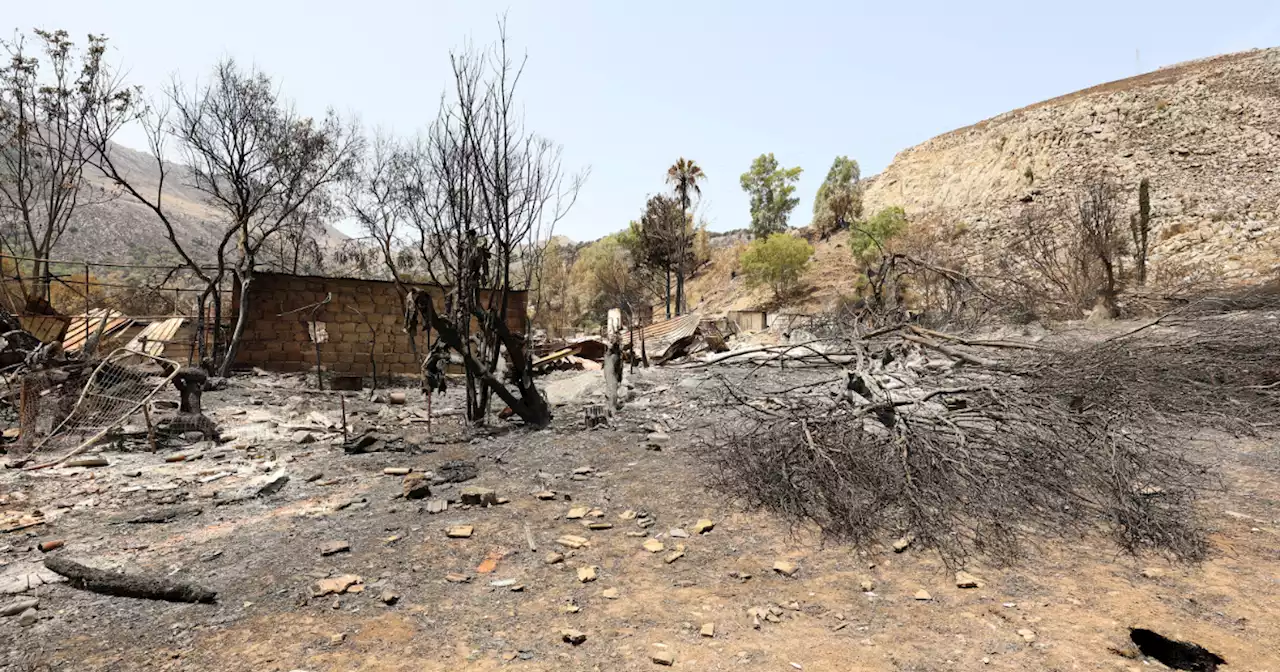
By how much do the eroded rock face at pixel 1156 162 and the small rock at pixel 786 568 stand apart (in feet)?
72.8

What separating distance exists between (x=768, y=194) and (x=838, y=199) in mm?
4436

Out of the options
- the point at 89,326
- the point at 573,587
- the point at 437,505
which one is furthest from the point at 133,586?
the point at 89,326

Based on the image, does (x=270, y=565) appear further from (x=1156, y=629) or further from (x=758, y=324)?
(x=758, y=324)

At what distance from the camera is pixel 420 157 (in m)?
13.3

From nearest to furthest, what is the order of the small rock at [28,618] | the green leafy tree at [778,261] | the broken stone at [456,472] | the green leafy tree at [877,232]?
Result: the small rock at [28,618] → the broken stone at [456,472] → the green leafy tree at [877,232] → the green leafy tree at [778,261]

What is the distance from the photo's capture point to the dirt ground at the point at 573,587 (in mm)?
2279

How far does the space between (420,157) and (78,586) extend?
1193cm

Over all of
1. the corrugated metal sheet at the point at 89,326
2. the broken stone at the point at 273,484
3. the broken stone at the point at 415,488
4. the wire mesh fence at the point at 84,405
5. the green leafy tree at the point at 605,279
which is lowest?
A: the broken stone at the point at 415,488

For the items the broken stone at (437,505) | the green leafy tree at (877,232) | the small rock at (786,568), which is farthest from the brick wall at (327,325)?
the green leafy tree at (877,232)

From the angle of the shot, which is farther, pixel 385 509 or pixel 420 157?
pixel 420 157

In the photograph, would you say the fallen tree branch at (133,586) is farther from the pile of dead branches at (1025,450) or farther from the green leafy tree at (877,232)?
the green leafy tree at (877,232)

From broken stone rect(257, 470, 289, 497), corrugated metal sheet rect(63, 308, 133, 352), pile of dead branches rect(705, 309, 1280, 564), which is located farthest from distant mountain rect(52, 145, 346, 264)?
pile of dead branches rect(705, 309, 1280, 564)

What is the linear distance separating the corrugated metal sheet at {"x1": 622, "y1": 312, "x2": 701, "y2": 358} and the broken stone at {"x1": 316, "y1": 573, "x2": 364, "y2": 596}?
1139 cm

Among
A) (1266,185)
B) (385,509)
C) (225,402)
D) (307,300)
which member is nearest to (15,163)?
(307,300)
